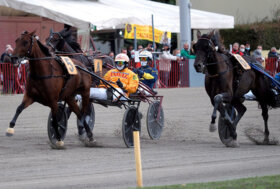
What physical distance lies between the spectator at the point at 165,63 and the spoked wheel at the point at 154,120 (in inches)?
431

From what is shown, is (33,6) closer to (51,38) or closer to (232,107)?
(51,38)

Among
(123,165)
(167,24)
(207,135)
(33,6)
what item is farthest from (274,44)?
(123,165)

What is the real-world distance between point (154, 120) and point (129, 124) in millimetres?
1109

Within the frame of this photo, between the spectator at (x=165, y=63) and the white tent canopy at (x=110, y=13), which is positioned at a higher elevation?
the white tent canopy at (x=110, y=13)

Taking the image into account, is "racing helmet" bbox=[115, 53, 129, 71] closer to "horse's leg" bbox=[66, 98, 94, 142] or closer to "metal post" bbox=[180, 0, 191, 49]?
"horse's leg" bbox=[66, 98, 94, 142]

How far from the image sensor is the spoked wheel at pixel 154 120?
11.4 meters

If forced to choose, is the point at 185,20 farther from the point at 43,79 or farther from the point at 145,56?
the point at 43,79

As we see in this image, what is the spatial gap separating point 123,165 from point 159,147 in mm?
2068

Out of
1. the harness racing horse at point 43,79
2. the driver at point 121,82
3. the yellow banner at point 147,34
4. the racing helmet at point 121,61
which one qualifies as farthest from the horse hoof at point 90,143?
the yellow banner at point 147,34

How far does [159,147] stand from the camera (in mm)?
10383

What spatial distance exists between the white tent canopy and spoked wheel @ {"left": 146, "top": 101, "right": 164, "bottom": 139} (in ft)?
33.7

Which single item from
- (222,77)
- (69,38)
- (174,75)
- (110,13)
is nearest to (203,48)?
(222,77)

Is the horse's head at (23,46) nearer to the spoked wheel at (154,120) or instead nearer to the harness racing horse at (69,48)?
the harness racing horse at (69,48)

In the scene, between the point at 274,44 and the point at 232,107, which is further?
the point at 274,44
